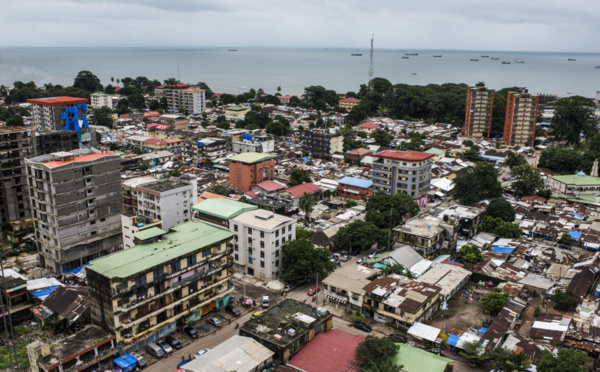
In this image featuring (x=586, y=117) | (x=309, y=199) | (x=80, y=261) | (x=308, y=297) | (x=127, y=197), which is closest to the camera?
(x=308, y=297)

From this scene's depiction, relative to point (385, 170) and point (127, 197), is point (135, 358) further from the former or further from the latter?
point (385, 170)

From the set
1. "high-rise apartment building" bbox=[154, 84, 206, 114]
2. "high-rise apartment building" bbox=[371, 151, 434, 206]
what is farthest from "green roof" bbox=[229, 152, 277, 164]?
"high-rise apartment building" bbox=[154, 84, 206, 114]

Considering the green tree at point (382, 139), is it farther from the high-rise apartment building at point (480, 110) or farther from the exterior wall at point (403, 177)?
the exterior wall at point (403, 177)

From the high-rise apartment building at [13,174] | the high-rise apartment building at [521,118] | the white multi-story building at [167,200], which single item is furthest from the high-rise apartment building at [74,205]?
the high-rise apartment building at [521,118]

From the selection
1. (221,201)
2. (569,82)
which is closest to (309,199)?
(221,201)

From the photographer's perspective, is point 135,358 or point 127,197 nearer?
point 135,358

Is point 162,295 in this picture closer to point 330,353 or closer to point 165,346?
point 165,346

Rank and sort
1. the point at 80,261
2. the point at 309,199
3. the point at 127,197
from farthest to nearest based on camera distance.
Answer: the point at 309,199, the point at 127,197, the point at 80,261
